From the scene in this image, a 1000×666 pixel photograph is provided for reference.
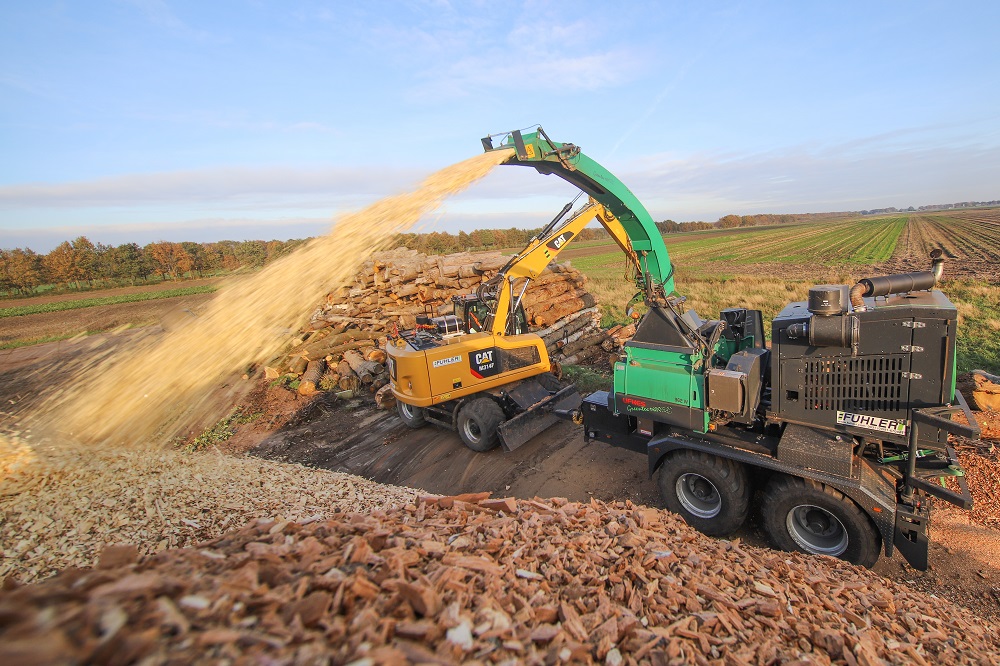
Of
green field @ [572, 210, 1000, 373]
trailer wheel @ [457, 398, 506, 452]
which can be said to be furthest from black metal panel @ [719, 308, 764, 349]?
green field @ [572, 210, 1000, 373]

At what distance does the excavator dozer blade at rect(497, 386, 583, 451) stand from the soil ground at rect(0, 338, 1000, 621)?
0.92ft

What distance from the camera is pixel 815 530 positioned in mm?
4898

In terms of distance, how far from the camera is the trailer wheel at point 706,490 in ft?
16.8

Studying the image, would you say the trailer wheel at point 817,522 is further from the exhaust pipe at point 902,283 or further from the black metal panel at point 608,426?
the exhaust pipe at point 902,283

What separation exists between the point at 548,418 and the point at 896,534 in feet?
15.3

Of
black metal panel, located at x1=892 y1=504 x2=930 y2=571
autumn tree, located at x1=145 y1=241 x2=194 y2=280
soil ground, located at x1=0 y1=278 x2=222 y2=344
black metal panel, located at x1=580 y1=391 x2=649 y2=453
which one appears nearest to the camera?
black metal panel, located at x1=892 y1=504 x2=930 y2=571

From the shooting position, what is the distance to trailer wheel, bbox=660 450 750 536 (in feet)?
16.8

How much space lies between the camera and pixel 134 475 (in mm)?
5402

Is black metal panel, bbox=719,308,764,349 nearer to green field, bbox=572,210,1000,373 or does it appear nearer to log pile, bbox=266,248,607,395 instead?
log pile, bbox=266,248,607,395

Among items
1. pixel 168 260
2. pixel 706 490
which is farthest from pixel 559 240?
pixel 168 260

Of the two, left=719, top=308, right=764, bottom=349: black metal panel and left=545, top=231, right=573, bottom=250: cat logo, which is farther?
left=545, top=231, right=573, bottom=250: cat logo

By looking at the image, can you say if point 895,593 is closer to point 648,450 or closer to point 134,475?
point 648,450

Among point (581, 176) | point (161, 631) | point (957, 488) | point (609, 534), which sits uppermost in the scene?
point (581, 176)

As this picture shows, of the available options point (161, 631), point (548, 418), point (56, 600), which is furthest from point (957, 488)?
point (56, 600)
